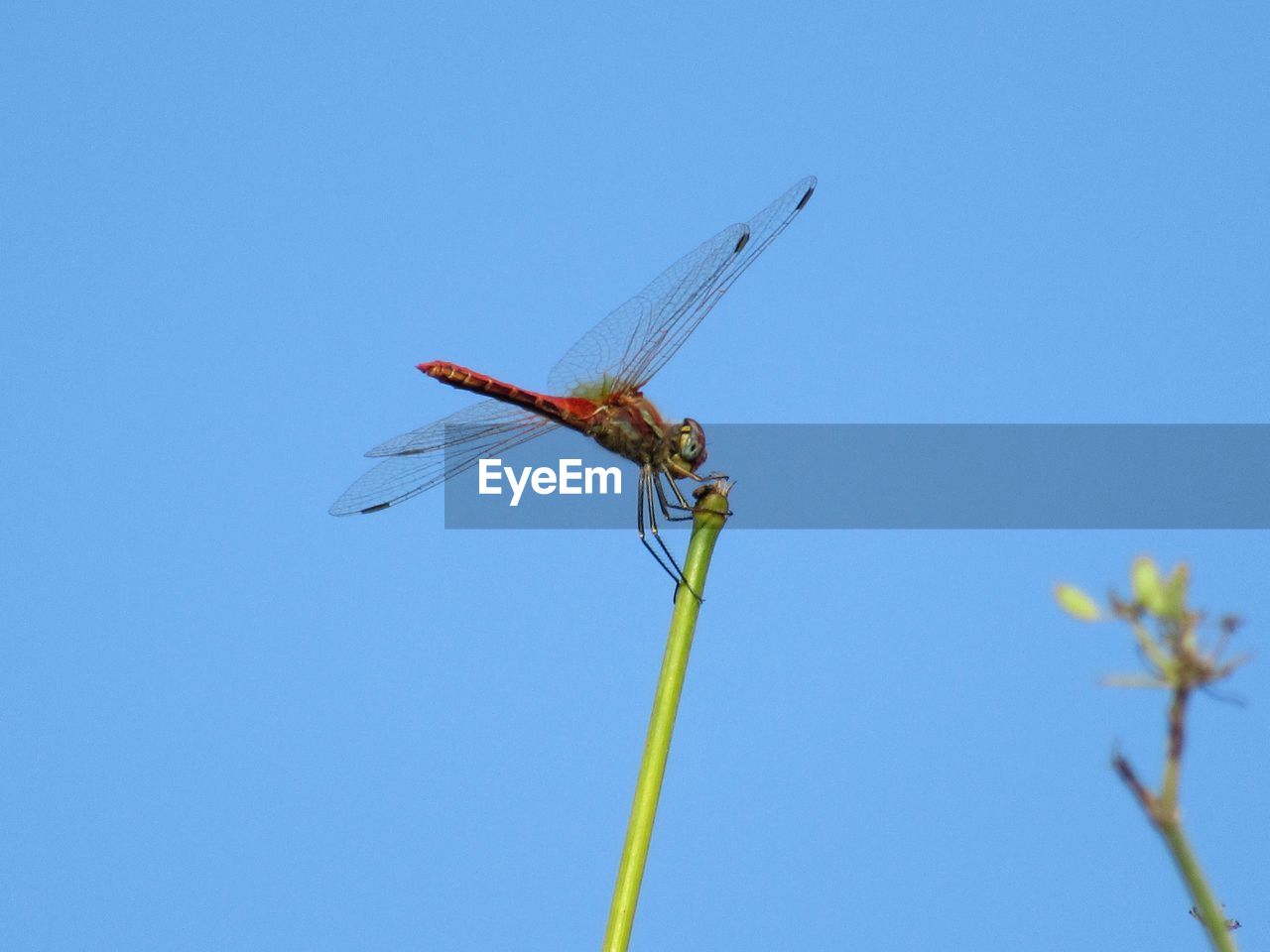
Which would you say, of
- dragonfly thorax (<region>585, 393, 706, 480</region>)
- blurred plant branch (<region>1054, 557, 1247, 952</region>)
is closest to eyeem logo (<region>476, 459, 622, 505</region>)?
dragonfly thorax (<region>585, 393, 706, 480</region>)

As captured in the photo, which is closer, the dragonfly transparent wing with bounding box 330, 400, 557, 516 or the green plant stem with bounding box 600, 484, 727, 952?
the green plant stem with bounding box 600, 484, 727, 952

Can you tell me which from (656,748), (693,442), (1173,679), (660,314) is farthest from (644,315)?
(1173,679)

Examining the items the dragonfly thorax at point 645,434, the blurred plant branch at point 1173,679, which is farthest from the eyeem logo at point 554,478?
the blurred plant branch at point 1173,679

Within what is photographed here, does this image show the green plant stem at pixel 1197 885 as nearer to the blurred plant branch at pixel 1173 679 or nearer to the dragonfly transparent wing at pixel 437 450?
the blurred plant branch at pixel 1173 679

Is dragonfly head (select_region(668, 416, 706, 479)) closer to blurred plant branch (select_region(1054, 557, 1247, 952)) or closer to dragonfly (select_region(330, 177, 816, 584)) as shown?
dragonfly (select_region(330, 177, 816, 584))

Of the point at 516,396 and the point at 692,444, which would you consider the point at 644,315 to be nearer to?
the point at 516,396
